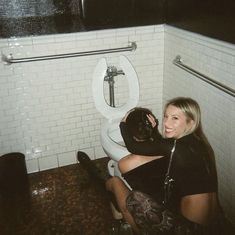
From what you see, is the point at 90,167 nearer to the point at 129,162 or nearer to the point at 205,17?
the point at 129,162

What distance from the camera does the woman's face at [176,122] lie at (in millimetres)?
1917

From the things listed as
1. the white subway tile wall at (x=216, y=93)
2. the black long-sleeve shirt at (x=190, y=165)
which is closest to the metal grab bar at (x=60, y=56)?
the white subway tile wall at (x=216, y=93)

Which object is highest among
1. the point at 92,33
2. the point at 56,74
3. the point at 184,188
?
the point at 92,33

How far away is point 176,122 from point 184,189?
0.40 m

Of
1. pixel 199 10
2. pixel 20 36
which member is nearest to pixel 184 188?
pixel 199 10

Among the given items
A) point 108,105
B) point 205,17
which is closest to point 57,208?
point 108,105

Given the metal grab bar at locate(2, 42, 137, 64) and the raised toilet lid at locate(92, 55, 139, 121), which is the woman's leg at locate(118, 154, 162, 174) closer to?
the raised toilet lid at locate(92, 55, 139, 121)

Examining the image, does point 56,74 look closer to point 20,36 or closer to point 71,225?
point 20,36

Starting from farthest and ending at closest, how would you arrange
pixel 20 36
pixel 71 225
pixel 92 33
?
1. pixel 92 33
2. pixel 20 36
3. pixel 71 225

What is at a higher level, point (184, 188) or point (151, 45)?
point (151, 45)

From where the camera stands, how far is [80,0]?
284 cm

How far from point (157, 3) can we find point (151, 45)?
1.34 feet

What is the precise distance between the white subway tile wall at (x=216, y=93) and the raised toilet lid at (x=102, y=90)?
48 centimetres

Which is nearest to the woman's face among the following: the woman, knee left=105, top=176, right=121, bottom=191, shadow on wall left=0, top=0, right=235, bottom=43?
the woman
